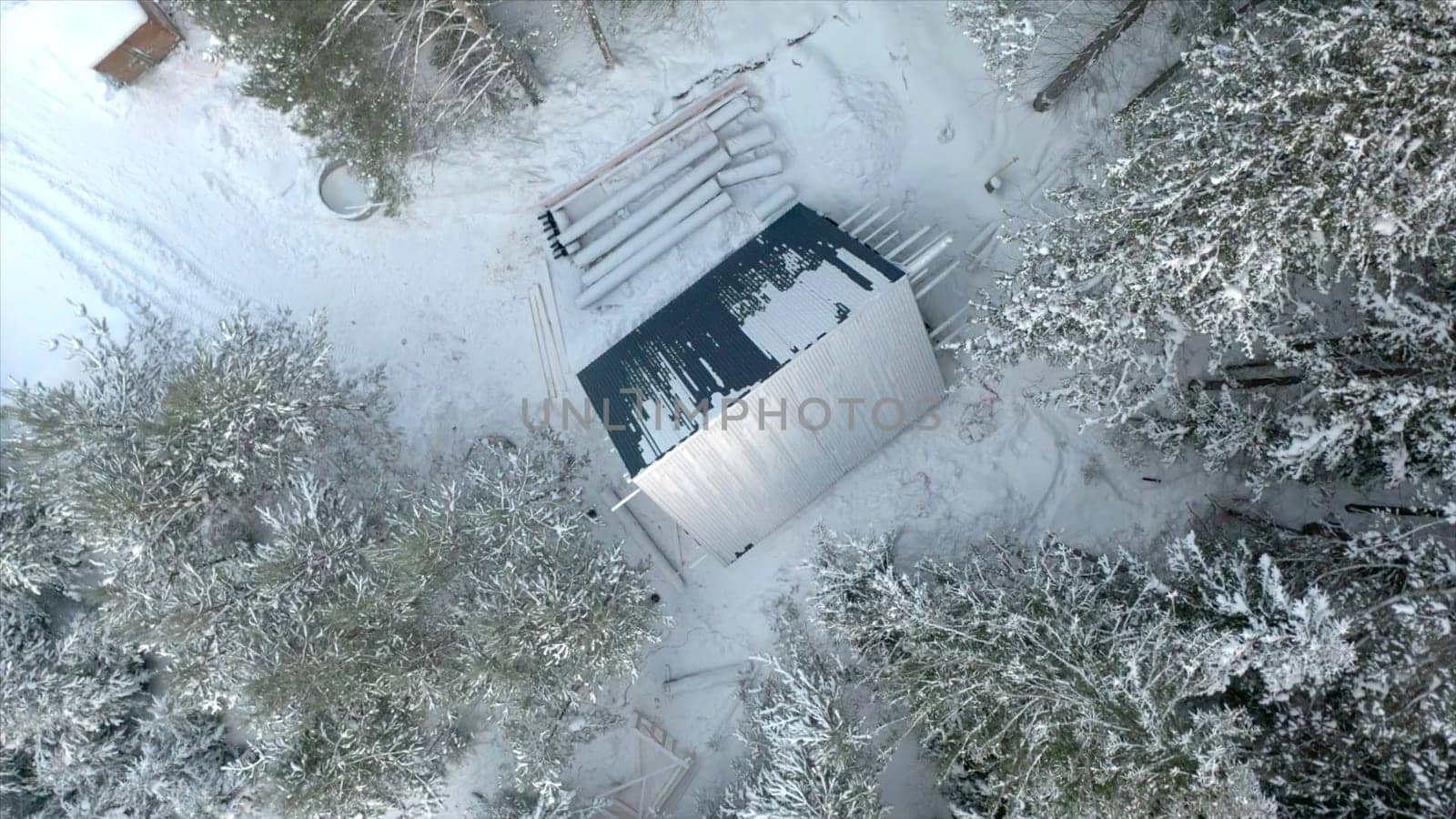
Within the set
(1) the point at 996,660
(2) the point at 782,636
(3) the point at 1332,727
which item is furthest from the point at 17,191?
(3) the point at 1332,727

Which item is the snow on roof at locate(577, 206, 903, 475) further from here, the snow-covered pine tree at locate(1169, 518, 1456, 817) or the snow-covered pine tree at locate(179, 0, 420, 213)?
the snow-covered pine tree at locate(1169, 518, 1456, 817)

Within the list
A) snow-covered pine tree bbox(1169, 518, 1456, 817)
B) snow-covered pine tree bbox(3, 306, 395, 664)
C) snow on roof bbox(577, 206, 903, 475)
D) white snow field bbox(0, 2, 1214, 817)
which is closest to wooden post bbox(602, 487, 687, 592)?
white snow field bbox(0, 2, 1214, 817)

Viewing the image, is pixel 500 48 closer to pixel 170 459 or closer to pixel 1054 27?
pixel 170 459

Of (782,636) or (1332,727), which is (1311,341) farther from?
(782,636)

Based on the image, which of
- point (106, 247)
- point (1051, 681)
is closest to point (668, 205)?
point (1051, 681)

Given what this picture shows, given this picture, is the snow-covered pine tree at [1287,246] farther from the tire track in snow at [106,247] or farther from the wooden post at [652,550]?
the tire track in snow at [106,247]

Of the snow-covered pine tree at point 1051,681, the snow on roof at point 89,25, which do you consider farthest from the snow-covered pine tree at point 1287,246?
the snow on roof at point 89,25
